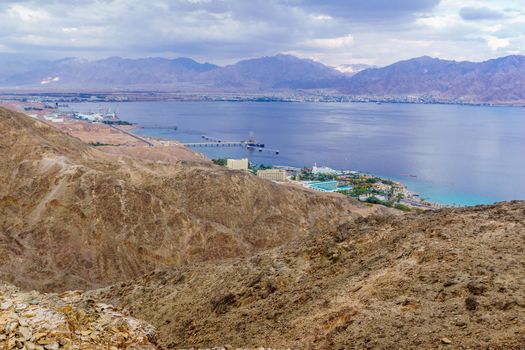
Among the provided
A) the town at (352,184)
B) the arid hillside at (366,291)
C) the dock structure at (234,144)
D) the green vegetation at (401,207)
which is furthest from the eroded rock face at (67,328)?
the dock structure at (234,144)

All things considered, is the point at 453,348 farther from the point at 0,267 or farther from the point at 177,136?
the point at 177,136

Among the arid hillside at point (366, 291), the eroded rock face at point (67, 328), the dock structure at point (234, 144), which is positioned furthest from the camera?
the dock structure at point (234, 144)

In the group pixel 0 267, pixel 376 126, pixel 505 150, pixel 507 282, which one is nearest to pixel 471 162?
pixel 505 150

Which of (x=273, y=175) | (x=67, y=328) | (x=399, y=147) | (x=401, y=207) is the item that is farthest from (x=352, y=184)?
(x=67, y=328)

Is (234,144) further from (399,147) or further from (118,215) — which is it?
(118,215)

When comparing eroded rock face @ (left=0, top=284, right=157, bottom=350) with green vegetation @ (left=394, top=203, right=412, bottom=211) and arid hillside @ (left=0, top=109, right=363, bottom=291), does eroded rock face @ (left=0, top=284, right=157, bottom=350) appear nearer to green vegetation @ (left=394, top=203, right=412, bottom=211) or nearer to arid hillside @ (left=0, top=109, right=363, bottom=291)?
arid hillside @ (left=0, top=109, right=363, bottom=291)

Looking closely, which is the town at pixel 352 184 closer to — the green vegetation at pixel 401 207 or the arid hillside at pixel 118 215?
the green vegetation at pixel 401 207
